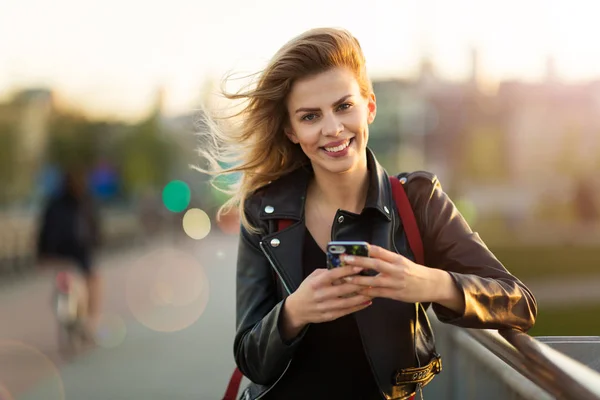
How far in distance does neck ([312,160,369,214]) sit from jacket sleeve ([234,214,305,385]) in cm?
29

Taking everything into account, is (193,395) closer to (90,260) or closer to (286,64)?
(90,260)

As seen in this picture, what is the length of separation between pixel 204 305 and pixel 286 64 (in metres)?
11.5

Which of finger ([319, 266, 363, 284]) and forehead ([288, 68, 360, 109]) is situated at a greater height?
forehead ([288, 68, 360, 109])

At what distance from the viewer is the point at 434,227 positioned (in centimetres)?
265

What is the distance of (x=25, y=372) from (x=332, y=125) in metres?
7.04

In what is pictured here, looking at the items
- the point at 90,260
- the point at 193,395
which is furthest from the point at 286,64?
the point at 90,260

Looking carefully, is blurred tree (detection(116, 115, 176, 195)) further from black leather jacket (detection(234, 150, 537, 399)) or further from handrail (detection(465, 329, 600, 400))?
handrail (detection(465, 329, 600, 400))

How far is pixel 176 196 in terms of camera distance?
5719cm

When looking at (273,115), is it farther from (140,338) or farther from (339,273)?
(140,338)

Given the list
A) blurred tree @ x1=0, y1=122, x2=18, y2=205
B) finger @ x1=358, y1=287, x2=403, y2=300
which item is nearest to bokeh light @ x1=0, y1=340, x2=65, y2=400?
finger @ x1=358, y1=287, x2=403, y2=300

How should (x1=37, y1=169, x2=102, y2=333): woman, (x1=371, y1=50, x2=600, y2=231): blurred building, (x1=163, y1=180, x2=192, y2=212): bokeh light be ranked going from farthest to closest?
(x1=371, y1=50, x2=600, y2=231): blurred building
(x1=163, y1=180, x2=192, y2=212): bokeh light
(x1=37, y1=169, x2=102, y2=333): woman

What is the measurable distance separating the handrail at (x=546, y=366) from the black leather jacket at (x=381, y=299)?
0.09 metres

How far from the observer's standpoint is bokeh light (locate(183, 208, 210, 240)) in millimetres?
43172

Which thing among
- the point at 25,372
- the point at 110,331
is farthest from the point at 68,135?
the point at 25,372
